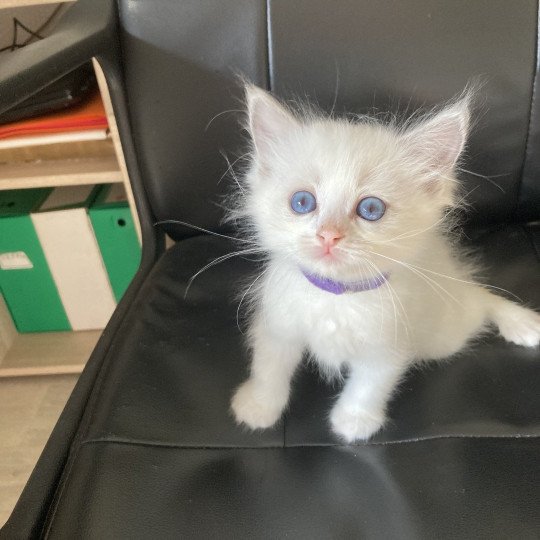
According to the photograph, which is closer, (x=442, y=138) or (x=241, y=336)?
(x=442, y=138)

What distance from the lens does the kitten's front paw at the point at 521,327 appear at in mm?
887

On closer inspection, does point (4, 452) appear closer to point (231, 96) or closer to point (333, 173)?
point (231, 96)

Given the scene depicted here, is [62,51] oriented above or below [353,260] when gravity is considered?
above

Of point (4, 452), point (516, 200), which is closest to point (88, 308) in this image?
point (4, 452)

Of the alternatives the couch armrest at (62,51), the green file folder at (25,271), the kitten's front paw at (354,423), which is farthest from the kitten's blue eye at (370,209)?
the green file folder at (25,271)

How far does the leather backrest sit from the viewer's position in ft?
3.16

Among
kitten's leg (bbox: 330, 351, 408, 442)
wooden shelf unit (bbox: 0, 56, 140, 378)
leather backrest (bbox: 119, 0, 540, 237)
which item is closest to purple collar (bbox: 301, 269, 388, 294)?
kitten's leg (bbox: 330, 351, 408, 442)

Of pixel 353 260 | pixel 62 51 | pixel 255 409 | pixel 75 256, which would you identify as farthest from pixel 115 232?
pixel 353 260

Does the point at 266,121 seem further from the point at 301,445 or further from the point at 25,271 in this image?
the point at 25,271

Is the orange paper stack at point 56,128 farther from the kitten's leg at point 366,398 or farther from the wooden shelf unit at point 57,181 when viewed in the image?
the kitten's leg at point 366,398

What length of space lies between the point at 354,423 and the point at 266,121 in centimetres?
44

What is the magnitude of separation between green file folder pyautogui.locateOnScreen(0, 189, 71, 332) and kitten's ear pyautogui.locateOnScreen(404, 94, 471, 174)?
1004 mm

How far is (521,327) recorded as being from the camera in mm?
899

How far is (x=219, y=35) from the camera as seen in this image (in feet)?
3.22
